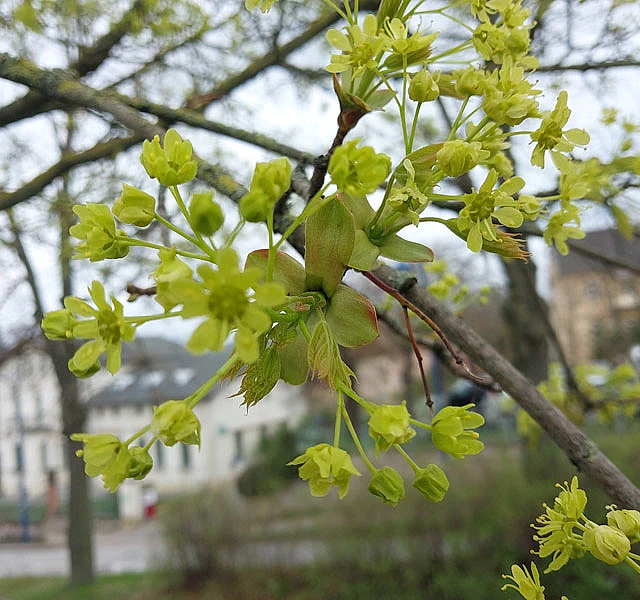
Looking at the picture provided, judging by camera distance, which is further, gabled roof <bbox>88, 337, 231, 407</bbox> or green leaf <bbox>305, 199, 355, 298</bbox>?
gabled roof <bbox>88, 337, 231, 407</bbox>

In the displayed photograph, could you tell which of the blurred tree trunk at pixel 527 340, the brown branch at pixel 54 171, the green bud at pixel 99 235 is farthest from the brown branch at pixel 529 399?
the blurred tree trunk at pixel 527 340

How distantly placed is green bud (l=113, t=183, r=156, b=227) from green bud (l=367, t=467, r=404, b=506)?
0.28 metres

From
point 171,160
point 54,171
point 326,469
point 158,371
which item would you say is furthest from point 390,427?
point 158,371

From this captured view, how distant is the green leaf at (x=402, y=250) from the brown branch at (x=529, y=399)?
2.6 inches

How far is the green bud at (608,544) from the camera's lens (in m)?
0.46

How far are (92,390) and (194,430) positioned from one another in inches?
209

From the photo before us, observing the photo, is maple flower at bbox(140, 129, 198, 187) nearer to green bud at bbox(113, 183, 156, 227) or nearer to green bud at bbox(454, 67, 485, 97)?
green bud at bbox(113, 183, 156, 227)

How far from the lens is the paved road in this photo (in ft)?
24.2

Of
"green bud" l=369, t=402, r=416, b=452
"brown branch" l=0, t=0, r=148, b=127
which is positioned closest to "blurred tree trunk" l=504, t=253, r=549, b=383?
"brown branch" l=0, t=0, r=148, b=127

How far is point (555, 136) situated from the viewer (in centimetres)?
50

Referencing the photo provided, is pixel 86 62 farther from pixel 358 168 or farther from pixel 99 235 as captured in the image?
pixel 358 168

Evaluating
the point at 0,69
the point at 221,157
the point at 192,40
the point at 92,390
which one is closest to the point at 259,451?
the point at 92,390

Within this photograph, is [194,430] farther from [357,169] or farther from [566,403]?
[566,403]

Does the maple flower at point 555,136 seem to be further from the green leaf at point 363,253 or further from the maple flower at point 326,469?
the maple flower at point 326,469
